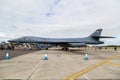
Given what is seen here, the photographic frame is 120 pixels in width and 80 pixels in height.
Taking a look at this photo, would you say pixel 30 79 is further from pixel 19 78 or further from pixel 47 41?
pixel 47 41

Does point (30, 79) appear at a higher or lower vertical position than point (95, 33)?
lower

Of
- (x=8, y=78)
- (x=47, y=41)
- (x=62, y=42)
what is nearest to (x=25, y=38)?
(x=47, y=41)

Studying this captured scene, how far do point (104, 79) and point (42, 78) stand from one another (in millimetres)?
2849

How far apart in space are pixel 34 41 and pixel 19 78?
35750mm

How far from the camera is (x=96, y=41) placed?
45.2 metres

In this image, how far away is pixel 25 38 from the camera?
42250 mm

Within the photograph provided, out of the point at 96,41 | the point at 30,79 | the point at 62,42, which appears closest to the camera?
the point at 30,79

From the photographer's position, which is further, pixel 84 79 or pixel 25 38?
pixel 25 38

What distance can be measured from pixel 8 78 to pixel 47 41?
35.8m

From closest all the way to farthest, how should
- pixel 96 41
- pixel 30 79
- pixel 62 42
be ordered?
pixel 30 79
pixel 62 42
pixel 96 41

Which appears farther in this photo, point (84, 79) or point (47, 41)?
point (47, 41)

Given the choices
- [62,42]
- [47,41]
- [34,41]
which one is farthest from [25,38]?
[62,42]

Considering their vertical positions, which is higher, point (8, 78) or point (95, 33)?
point (95, 33)

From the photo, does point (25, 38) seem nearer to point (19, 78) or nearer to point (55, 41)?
point (55, 41)
